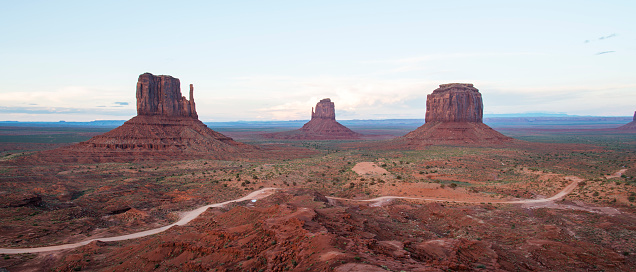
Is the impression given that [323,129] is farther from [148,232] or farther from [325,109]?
[148,232]

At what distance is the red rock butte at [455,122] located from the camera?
95.6m

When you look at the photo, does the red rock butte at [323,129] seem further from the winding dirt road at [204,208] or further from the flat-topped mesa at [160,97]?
the winding dirt road at [204,208]

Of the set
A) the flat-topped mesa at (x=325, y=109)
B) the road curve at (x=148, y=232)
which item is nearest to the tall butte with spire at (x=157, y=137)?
the road curve at (x=148, y=232)

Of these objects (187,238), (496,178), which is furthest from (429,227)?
(496,178)

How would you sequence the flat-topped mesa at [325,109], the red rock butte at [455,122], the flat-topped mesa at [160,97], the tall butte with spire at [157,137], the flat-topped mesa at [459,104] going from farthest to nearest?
the flat-topped mesa at [325,109] < the flat-topped mesa at [459,104] < the red rock butte at [455,122] < the flat-topped mesa at [160,97] < the tall butte with spire at [157,137]

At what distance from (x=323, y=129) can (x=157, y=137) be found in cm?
10267

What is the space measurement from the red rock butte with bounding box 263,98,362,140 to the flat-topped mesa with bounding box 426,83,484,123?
57828 millimetres

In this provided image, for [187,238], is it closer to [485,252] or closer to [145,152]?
[485,252]

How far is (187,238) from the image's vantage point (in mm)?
19453

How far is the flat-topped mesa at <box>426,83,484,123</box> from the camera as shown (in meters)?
103

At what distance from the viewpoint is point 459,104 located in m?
103

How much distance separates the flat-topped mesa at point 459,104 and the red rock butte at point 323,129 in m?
57.8

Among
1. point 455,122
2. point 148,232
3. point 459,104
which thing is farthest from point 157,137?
point 459,104

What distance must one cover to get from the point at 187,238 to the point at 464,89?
340ft
